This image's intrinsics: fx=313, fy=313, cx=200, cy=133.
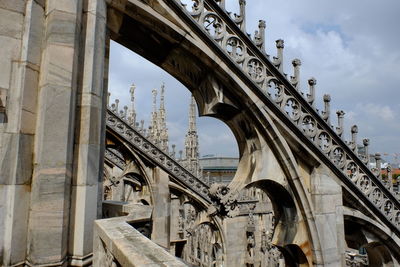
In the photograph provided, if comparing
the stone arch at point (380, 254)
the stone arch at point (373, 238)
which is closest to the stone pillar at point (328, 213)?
the stone arch at point (373, 238)

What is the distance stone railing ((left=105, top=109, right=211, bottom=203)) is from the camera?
10.8 metres

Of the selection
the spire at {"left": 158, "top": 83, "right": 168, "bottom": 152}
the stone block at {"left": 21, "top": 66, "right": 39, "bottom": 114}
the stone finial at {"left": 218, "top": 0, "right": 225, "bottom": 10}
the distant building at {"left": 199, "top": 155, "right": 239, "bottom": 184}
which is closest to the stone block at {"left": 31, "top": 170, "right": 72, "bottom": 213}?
the stone block at {"left": 21, "top": 66, "right": 39, "bottom": 114}

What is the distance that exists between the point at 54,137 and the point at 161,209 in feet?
29.2

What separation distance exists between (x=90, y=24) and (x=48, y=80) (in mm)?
700

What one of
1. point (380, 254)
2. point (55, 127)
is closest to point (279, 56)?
point (55, 127)

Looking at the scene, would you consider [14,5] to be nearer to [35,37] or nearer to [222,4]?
[35,37]

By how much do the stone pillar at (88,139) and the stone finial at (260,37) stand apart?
7.65ft

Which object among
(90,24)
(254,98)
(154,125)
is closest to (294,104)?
(254,98)

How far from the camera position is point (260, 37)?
459cm

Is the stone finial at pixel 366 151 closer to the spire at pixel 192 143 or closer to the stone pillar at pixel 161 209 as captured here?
the stone pillar at pixel 161 209

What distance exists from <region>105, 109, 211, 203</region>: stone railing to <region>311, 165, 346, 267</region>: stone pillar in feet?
24.3

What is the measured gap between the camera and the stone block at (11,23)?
8.24 feet

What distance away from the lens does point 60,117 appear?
2.47m

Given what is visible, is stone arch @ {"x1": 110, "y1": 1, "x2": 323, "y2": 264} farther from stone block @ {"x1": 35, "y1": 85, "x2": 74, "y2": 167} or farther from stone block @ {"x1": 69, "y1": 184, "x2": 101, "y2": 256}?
stone block @ {"x1": 69, "y1": 184, "x2": 101, "y2": 256}
